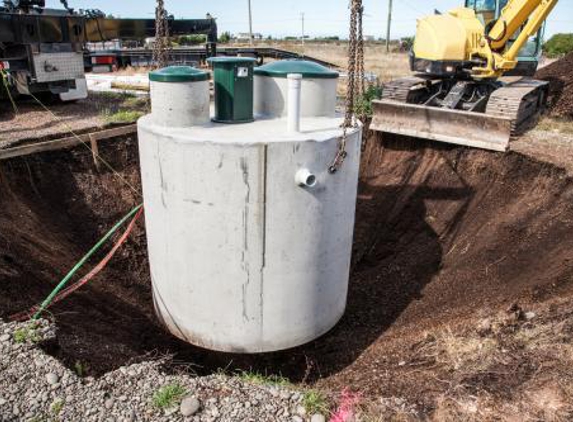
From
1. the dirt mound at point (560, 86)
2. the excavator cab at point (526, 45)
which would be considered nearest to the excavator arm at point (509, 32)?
the excavator cab at point (526, 45)

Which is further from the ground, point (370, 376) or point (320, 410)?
point (320, 410)

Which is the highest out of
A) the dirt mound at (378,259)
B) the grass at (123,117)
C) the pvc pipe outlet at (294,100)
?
the pvc pipe outlet at (294,100)

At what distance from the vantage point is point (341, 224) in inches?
213

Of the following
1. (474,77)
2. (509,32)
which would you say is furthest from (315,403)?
(509,32)

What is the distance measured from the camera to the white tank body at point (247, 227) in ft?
15.1

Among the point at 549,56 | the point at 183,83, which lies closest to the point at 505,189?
the point at 183,83

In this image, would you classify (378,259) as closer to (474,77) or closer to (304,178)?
(304,178)

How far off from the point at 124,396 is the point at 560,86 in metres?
14.6

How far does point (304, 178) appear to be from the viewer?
4.64 m

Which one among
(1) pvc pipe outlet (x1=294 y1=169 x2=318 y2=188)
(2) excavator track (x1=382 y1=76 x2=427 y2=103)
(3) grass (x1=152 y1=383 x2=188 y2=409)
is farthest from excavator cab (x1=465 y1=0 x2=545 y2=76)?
(3) grass (x1=152 y1=383 x2=188 y2=409)

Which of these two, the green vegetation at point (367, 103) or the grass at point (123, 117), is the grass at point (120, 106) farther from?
the green vegetation at point (367, 103)

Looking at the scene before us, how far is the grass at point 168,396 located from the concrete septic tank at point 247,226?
128 centimetres

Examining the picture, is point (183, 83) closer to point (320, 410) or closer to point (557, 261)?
point (320, 410)

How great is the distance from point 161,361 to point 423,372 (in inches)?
101
